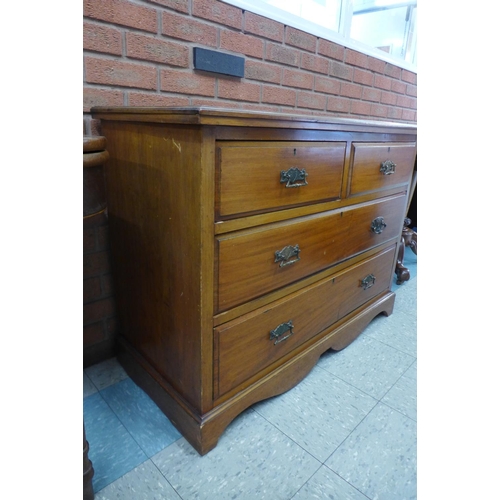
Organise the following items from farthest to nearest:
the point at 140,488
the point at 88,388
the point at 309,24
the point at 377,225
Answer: the point at 309,24
the point at 377,225
the point at 88,388
the point at 140,488

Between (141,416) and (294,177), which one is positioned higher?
(294,177)

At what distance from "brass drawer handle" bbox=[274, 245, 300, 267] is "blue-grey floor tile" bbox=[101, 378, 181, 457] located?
0.63 m

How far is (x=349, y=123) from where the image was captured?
114 cm

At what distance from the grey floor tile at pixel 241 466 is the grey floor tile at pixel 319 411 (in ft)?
0.15

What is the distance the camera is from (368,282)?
1.59 meters

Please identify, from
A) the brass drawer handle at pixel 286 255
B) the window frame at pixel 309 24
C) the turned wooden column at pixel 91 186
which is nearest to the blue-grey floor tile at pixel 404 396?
the brass drawer handle at pixel 286 255

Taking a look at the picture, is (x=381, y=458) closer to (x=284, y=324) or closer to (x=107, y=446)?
(x=284, y=324)

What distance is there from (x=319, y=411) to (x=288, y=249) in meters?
0.59

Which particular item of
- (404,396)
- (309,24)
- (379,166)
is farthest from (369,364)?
(309,24)

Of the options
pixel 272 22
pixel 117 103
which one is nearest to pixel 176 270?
pixel 117 103

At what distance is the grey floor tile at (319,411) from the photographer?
3.60 ft

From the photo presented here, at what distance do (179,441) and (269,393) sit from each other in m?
0.32

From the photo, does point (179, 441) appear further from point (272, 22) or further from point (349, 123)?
point (272, 22)
